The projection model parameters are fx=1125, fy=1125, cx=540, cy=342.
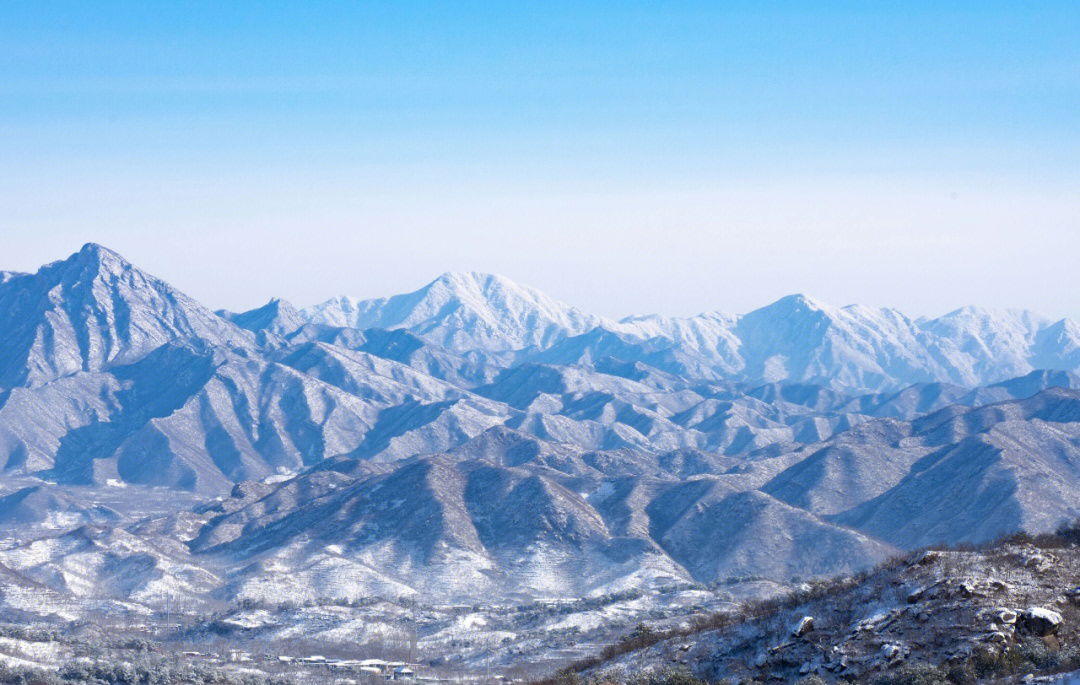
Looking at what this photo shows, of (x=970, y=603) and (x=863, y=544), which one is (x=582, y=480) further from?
(x=970, y=603)

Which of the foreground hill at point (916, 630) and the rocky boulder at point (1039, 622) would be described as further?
the rocky boulder at point (1039, 622)

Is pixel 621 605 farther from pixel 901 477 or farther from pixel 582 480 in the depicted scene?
pixel 901 477

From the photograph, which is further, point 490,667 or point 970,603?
point 490,667

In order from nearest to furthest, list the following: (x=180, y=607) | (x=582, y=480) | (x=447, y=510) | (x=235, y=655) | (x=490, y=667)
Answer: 1. (x=490, y=667)
2. (x=235, y=655)
3. (x=180, y=607)
4. (x=447, y=510)
5. (x=582, y=480)

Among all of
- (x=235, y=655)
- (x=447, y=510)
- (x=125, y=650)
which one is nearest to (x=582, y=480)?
(x=447, y=510)

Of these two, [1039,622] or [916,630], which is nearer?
[1039,622]

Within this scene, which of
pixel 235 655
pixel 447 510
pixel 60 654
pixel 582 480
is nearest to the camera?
pixel 60 654

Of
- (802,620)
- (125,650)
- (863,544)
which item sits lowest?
(863,544)

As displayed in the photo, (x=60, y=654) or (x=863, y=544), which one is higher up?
(x=60, y=654)

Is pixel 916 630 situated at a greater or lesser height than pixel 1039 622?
lesser

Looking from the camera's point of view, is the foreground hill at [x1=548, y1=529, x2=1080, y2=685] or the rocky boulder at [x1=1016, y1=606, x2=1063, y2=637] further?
the rocky boulder at [x1=1016, y1=606, x2=1063, y2=637]
